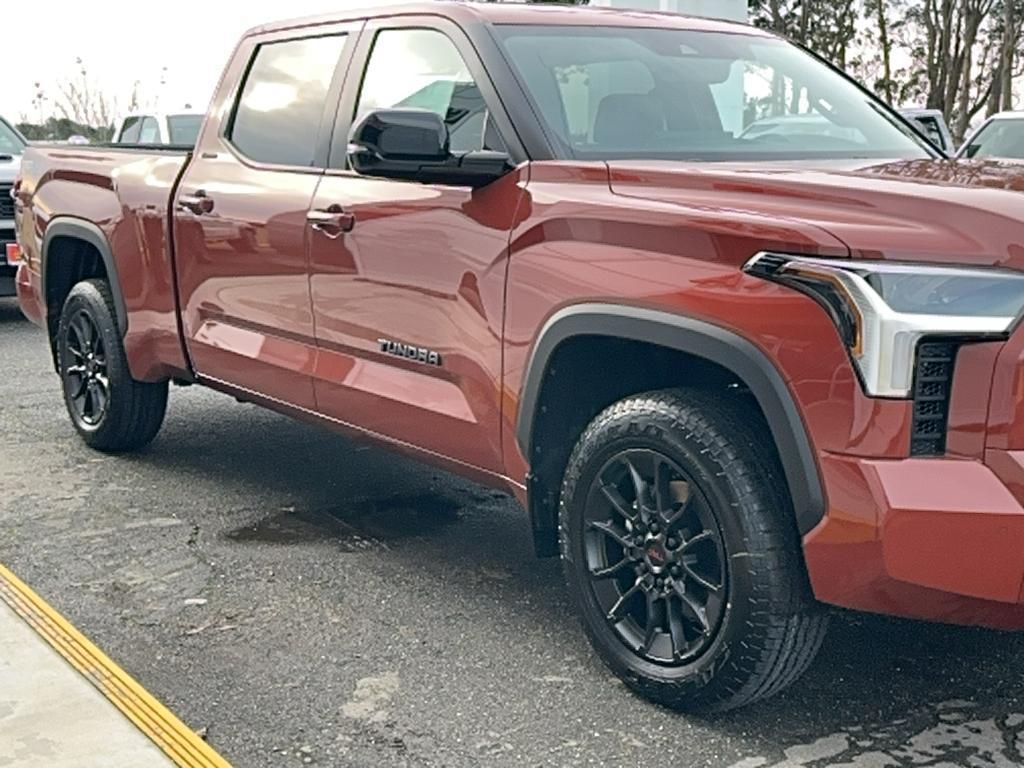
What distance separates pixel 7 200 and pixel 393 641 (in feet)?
26.3

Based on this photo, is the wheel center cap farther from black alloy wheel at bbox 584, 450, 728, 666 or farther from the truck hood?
the truck hood

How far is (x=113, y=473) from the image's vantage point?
5.63 metres

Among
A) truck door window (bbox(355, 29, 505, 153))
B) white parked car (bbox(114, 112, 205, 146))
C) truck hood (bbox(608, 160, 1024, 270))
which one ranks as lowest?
white parked car (bbox(114, 112, 205, 146))

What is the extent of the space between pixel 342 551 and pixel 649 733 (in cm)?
168

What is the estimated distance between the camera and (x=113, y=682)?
3422 millimetres

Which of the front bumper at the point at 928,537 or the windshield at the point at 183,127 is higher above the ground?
the windshield at the point at 183,127

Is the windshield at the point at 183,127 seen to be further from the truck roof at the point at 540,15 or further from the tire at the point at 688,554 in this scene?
the tire at the point at 688,554

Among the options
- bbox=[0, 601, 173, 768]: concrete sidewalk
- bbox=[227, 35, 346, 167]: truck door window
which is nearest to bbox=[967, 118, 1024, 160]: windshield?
bbox=[227, 35, 346, 167]: truck door window

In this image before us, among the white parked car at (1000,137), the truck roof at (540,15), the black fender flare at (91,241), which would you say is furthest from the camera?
the white parked car at (1000,137)

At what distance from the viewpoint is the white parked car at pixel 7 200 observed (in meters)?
10.1

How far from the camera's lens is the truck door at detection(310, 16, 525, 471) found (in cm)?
369

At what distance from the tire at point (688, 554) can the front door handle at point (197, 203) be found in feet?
6.92

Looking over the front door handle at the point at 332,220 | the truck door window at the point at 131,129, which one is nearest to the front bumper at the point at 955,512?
the front door handle at the point at 332,220

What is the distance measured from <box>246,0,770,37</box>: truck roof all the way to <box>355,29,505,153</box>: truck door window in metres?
0.08
